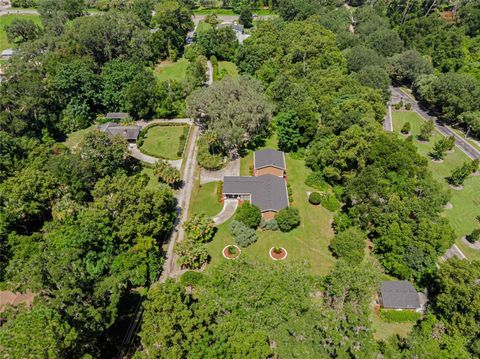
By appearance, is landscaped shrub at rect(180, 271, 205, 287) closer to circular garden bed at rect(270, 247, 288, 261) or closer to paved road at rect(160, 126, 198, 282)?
paved road at rect(160, 126, 198, 282)

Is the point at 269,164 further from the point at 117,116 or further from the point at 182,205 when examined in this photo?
the point at 117,116

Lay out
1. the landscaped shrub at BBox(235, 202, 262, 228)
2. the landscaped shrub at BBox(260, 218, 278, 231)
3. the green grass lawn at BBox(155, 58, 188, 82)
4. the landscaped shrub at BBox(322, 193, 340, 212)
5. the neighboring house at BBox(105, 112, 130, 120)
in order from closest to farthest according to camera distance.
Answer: the landscaped shrub at BBox(235, 202, 262, 228)
the landscaped shrub at BBox(260, 218, 278, 231)
the landscaped shrub at BBox(322, 193, 340, 212)
the neighboring house at BBox(105, 112, 130, 120)
the green grass lawn at BBox(155, 58, 188, 82)

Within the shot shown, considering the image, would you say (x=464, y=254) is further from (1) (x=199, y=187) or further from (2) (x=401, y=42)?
(2) (x=401, y=42)

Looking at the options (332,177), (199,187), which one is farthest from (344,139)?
(199,187)

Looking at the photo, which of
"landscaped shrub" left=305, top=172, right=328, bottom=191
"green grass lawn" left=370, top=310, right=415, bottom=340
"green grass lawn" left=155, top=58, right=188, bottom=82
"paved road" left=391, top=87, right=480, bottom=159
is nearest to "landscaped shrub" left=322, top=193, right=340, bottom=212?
"landscaped shrub" left=305, top=172, right=328, bottom=191

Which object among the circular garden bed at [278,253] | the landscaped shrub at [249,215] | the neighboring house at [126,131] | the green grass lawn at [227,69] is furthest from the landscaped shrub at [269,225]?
the green grass lawn at [227,69]

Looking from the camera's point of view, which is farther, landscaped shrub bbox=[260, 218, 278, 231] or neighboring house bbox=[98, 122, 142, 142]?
neighboring house bbox=[98, 122, 142, 142]
